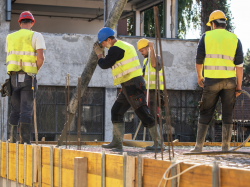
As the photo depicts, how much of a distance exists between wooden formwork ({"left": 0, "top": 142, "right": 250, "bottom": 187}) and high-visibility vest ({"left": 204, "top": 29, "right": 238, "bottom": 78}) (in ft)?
5.87

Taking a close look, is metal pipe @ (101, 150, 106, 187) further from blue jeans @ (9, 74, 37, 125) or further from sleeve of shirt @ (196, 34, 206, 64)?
blue jeans @ (9, 74, 37, 125)

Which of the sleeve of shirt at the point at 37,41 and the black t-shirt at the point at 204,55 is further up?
the sleeve of shirt at the point at 37,41

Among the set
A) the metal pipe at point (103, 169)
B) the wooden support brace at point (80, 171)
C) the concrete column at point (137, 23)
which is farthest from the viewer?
the concrete column at point (137, 23)

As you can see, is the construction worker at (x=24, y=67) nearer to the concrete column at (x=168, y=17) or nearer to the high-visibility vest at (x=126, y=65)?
the high-visibility vest at (x=126, y=65)

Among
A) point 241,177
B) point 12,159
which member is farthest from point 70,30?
point 241,177

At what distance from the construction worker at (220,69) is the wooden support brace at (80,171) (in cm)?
140

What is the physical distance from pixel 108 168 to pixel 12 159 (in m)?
2.85

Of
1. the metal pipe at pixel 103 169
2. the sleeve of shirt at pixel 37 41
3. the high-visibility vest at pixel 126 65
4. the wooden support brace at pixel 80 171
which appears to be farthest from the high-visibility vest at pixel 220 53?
the sleeve of shirt at pixel 37 41

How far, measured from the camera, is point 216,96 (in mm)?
4914

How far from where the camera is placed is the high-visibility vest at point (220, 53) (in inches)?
188

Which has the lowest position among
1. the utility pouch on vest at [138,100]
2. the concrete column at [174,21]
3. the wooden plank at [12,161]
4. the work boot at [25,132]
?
the wooden plank at [12,161]

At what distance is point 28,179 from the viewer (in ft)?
18.2

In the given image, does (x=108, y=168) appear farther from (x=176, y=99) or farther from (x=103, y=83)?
(x=176, y=99)

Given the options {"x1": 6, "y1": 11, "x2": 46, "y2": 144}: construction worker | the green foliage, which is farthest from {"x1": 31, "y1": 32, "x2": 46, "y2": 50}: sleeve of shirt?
the green foliage
